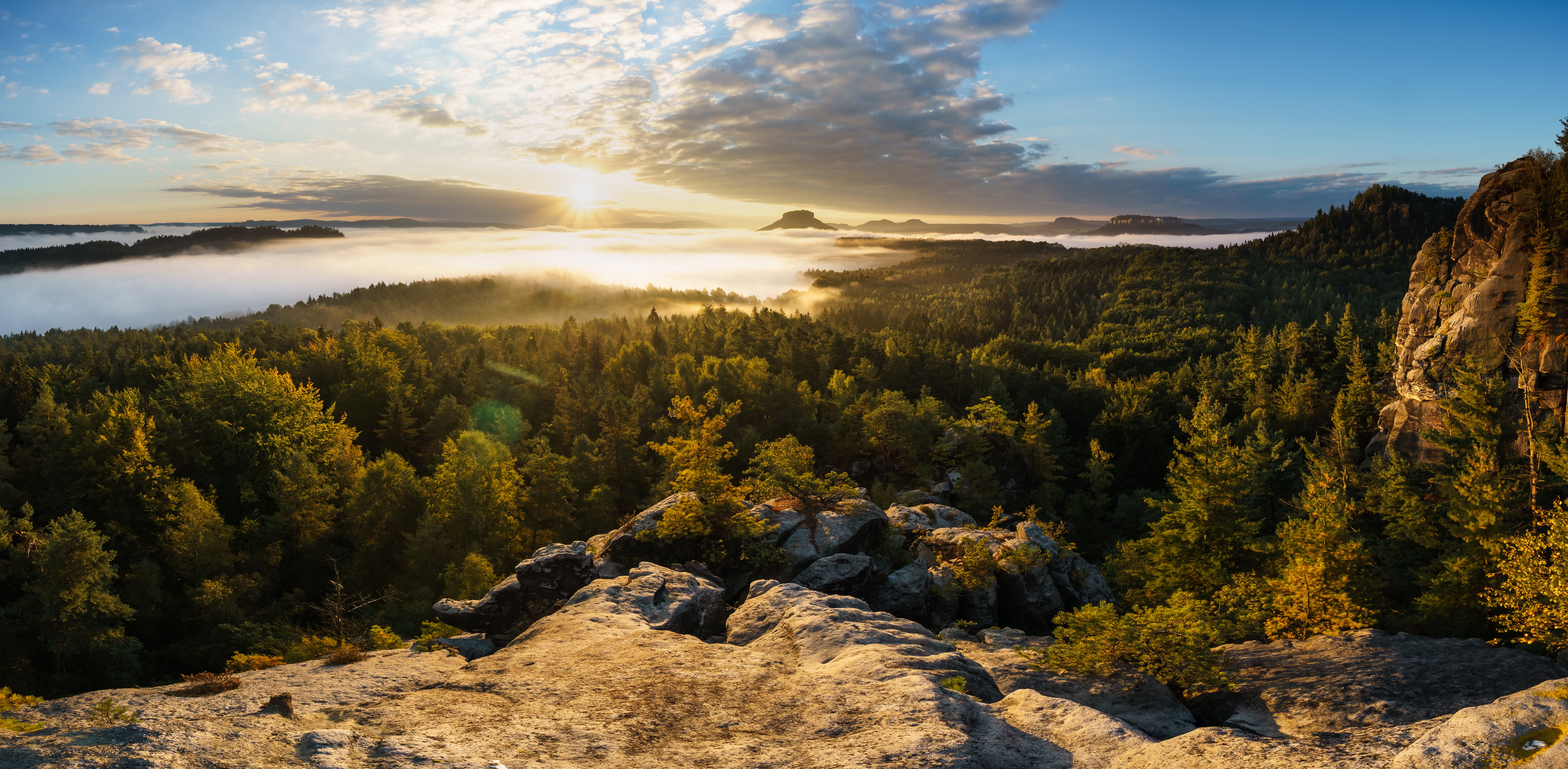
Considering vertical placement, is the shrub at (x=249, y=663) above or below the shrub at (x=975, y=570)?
above

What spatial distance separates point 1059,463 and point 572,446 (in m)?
62.8

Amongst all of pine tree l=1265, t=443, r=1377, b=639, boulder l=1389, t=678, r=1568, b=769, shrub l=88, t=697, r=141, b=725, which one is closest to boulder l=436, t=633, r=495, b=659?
shrub l=88, t=697, r=141, b=725

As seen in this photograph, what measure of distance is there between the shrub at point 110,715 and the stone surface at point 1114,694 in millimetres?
17287

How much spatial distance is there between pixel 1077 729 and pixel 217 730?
1592 centimetres

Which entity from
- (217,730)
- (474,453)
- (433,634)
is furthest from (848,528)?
(474,453)

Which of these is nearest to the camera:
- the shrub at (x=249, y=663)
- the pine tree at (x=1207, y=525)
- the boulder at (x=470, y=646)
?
the shrub at (x=249, y=663)

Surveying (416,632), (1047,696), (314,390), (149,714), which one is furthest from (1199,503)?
(314,390)

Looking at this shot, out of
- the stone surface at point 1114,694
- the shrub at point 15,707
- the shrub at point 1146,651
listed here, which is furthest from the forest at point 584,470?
the shrub at point 15,707

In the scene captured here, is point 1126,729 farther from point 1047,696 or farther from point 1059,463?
point 1059,463

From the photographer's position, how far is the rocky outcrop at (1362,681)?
57.0 ft

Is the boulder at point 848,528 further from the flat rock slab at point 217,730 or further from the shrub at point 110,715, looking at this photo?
the shrub at point 110,715

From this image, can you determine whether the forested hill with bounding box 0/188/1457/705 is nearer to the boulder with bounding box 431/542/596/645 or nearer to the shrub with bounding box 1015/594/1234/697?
the shrub with bounding box 1015/594/1234/697

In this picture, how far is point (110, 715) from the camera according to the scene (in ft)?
35.1

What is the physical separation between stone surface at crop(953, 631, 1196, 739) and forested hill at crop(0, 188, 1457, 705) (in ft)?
28.0
